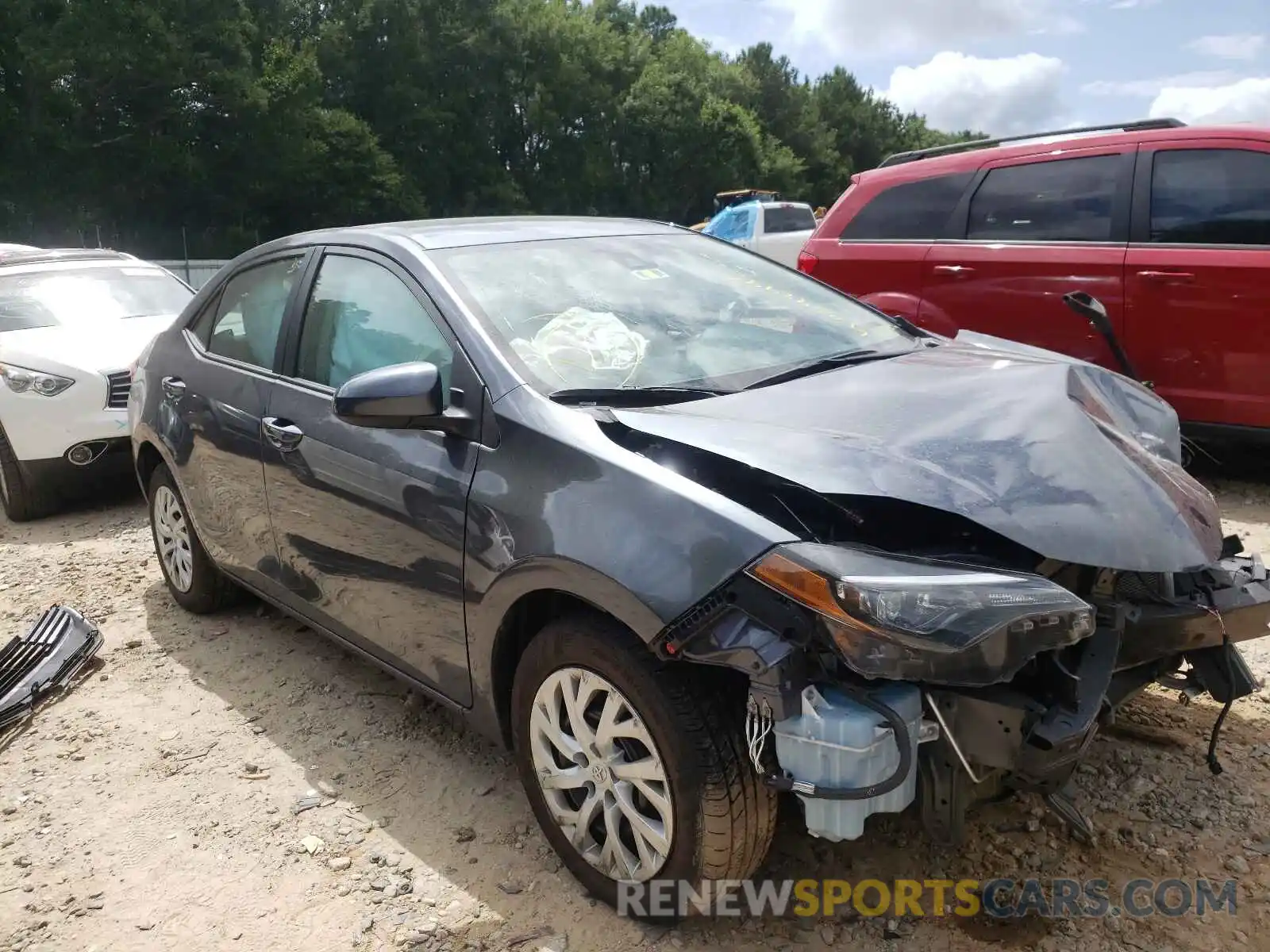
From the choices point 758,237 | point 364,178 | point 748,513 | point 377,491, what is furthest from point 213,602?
point 364,178

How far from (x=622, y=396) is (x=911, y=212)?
164 inches

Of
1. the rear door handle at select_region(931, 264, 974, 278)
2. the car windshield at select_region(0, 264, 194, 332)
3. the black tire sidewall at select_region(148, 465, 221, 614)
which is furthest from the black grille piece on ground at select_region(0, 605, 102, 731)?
the rear door handle at select_region(931, 264, 974, 278)

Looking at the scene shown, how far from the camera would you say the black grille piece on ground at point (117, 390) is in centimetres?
617

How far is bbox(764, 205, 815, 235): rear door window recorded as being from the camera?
1742cm

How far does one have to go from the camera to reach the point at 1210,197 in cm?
500

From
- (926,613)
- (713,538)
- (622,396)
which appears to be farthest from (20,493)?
(926,613)

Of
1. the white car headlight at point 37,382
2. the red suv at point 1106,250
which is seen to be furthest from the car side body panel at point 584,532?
the white car headlight at point 37,382

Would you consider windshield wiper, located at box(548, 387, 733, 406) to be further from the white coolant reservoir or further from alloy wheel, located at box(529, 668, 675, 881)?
the white coolant reservoir

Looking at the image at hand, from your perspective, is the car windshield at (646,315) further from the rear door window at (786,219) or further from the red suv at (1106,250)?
the rear door window at (786,219)

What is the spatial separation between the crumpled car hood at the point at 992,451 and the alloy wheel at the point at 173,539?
2710 millimetres

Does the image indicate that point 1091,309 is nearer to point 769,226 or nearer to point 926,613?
point 926,613

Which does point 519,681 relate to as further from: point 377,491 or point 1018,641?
point 1018,641

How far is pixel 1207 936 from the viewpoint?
222 centimetres

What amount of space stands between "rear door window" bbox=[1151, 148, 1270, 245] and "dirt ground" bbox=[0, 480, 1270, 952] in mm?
2586
